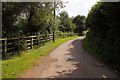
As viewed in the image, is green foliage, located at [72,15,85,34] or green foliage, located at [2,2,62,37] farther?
green foliage, located at [72,15,85,34]

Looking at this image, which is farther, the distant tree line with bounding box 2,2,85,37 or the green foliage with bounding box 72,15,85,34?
the green foliage with bounding box 72,15,85,34

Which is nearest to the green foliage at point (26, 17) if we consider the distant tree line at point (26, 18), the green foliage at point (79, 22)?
the distant tree line at point (26, 18)

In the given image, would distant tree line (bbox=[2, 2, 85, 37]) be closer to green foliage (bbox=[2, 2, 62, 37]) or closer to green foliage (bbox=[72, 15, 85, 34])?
green foliage (bbox=[2, 2, 62, 37])

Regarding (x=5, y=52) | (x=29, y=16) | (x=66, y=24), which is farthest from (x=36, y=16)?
(x=66, y=24)

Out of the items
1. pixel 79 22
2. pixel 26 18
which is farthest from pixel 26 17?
pixel 79 22

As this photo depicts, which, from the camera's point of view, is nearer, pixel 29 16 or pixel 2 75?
pixel 2 75

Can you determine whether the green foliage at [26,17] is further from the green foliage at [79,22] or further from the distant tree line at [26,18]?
the green foliage at [79,22]

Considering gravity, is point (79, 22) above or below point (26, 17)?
above

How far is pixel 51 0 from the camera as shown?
26.5 m

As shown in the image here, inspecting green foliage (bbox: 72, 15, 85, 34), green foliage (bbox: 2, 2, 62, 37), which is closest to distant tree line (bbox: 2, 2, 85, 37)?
green foliage (bbox: 2, 2, 62, 37)

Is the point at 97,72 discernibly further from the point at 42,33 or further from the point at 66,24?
the point at 66,24

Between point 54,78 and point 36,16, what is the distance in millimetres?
15906

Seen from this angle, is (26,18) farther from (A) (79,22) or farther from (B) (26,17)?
(A) (79,22)

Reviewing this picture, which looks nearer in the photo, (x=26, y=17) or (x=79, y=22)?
(x=26, y=17)
